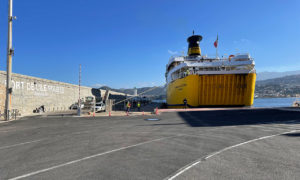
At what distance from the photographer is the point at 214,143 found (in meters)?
6.57

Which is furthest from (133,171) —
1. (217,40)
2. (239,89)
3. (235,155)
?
(217,40)

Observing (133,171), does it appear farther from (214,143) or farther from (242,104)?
(242,104)

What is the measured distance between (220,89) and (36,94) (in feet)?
93.5

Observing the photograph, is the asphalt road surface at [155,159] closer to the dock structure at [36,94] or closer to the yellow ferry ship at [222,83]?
the dock structure at [36,94]

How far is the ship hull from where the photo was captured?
2522 centimetres

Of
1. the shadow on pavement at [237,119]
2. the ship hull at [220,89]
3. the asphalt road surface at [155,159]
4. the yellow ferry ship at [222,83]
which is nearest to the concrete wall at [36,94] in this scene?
the asphalt road surface at [155,159]

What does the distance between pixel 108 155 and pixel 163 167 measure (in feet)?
6.61

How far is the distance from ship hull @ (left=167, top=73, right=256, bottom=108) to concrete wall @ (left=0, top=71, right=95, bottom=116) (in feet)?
76.8

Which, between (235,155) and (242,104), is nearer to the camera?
(235,155)

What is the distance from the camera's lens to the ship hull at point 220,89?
25.2 metres

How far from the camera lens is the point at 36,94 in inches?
966

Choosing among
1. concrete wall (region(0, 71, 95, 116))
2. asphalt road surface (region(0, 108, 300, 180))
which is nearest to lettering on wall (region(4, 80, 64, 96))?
concrete wall (region(0, 71, 95, 116))

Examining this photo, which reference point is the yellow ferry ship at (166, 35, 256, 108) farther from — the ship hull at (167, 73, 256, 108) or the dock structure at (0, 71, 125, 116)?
the dock structure at (0, 71, 125, 116)

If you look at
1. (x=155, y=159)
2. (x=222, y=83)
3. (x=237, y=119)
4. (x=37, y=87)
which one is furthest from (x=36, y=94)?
(x=222, y=83)
